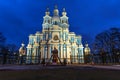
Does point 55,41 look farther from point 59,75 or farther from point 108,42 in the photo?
point 59,75

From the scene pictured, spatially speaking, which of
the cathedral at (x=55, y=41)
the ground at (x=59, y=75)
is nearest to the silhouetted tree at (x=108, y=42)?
the cathedral at (x=55, y=41)

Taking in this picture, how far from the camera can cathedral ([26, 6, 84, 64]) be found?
85.1 m

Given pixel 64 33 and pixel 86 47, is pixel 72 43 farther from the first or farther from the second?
pixel 86 47

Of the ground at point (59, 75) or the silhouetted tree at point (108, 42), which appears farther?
the silhouetted tree at point (108, 42)

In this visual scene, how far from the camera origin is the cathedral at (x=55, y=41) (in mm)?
85125

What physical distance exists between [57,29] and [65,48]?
1170 centimetres

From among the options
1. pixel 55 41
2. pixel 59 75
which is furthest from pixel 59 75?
pixel 55 41

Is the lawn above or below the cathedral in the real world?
below

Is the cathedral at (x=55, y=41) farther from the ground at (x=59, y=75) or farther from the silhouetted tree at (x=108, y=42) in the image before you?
the ground at (x=59, y=75)

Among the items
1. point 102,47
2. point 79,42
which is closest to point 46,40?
point 79,42

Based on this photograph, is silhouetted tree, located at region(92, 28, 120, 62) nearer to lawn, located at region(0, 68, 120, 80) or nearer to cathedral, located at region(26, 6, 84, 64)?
cathedral, located at region(26, 6, 84, 64)

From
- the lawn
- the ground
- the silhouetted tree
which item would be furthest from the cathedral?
the lawn

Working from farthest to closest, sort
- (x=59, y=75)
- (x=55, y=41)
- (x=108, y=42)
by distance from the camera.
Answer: (x=55, y=41), (x=108, y=42), (x=59, y=75)

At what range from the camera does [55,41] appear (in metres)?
86.0
